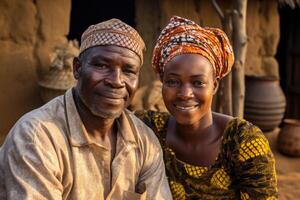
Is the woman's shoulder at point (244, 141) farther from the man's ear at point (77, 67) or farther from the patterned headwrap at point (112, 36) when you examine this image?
the man's ear at point (77, 67)

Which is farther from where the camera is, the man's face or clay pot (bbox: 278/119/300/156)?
clay pot (bbox: 278/119/300/156)

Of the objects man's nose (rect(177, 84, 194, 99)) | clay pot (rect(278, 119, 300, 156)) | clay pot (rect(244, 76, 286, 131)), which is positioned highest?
man's nose (rect(177, 84, 194, 99))

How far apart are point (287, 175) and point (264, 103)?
1.35m

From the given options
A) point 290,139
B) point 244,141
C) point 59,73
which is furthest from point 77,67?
point 290,139

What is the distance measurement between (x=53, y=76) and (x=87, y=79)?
3182mm

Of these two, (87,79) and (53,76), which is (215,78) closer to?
(87,79)

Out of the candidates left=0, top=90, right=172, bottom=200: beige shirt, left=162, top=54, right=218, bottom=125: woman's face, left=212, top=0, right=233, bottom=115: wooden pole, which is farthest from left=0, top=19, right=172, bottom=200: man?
left=212, top=0, right=233, bottom=115: wooden pole

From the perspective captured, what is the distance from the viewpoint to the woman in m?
2.22

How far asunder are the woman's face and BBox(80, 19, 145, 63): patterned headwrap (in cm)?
26

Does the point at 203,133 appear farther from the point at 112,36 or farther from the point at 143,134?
the point at 112,36

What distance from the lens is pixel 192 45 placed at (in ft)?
7.32

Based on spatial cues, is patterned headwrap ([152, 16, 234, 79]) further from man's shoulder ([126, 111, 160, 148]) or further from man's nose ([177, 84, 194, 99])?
man's shoulder ([126, 111, 160, 148])

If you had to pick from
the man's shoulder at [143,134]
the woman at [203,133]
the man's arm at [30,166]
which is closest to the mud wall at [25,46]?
the woman at [203,133]

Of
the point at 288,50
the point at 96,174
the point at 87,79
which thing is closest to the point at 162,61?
the point at 87,79
